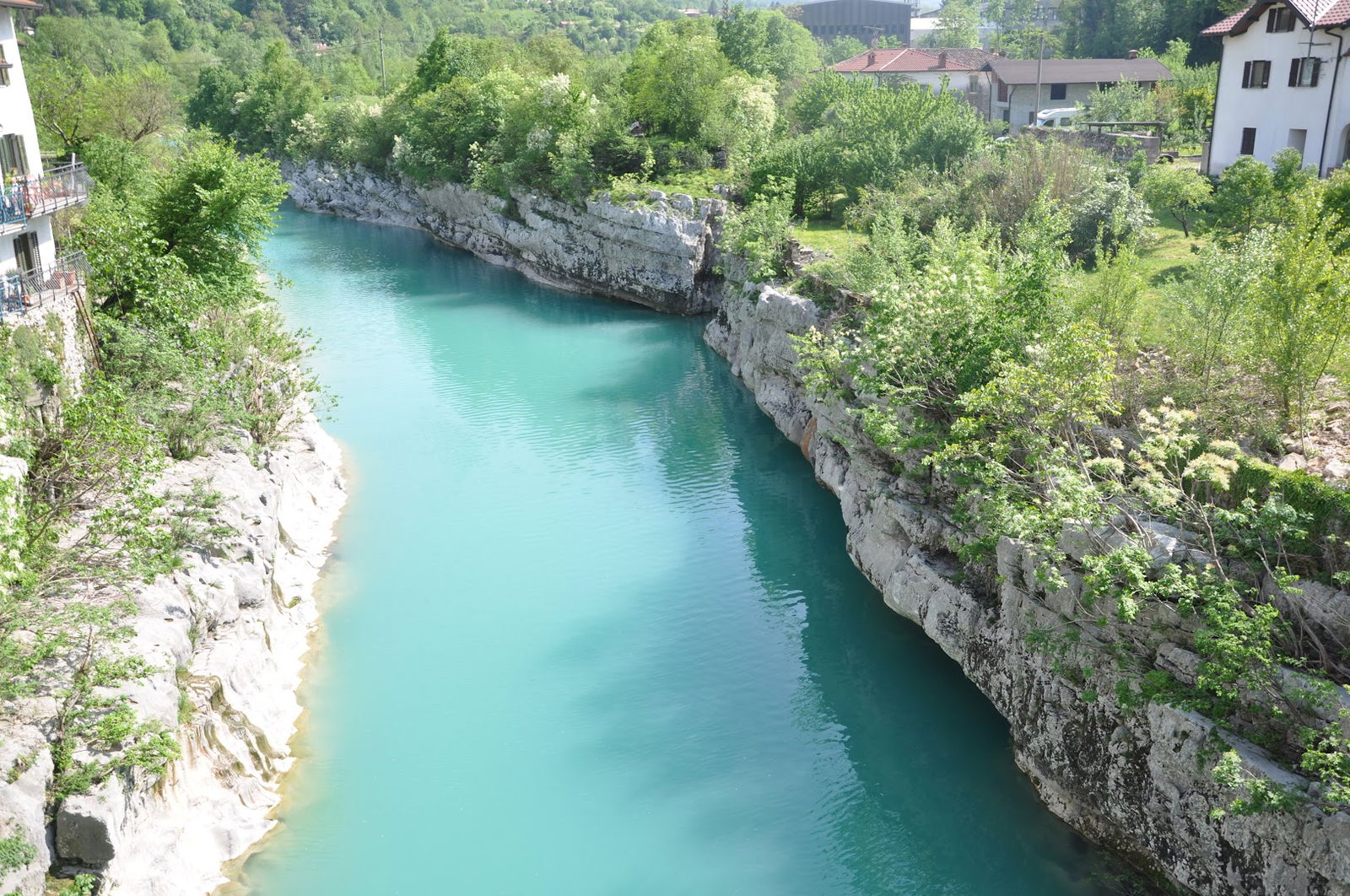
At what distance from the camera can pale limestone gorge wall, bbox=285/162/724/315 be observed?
43000mm

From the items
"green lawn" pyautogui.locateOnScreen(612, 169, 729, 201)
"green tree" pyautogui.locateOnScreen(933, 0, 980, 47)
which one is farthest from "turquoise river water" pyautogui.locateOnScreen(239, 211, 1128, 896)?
"green tree" pyautogui.locateOnScreen(933, 0, 980, 47)

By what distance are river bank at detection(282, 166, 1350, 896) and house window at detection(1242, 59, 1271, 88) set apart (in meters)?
24.1

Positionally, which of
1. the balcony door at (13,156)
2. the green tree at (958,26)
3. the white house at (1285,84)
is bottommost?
the balcony door at (13,156)

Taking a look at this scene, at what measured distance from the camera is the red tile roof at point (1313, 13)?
33.4m

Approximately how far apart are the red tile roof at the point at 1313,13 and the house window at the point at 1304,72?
1.36 m

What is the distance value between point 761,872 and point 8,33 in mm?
28398

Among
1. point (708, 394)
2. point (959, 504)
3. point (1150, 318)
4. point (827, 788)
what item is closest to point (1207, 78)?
point (708, 394)

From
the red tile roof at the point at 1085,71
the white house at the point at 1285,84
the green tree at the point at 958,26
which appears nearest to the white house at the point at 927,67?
the red tile roof at the point at 1085,71

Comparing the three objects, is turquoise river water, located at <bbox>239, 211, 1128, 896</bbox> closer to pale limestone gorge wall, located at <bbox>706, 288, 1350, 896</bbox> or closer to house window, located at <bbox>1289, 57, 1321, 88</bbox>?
pale limestone gorge wall, located at <bbox>706, 288, 1350, 896</bbox>

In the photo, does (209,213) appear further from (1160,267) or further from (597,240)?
(1160,267)

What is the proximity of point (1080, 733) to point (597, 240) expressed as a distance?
117 ft

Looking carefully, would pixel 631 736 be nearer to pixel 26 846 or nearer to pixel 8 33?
pixel 26 846

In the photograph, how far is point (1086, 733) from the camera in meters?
15.1

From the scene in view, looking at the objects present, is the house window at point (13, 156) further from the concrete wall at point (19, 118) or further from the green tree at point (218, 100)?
the green tree at point (218, 100)
